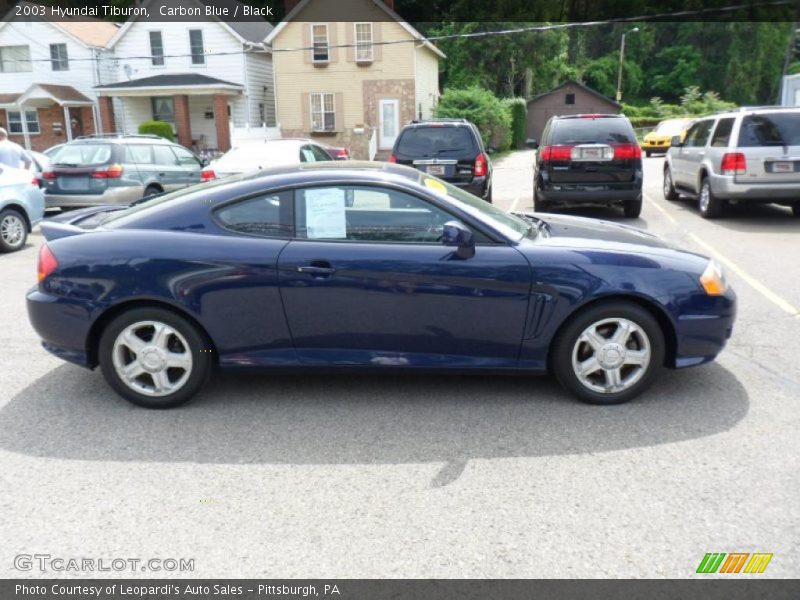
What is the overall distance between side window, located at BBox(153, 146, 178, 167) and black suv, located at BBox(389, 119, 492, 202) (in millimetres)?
4808

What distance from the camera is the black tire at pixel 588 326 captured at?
14.5 ft

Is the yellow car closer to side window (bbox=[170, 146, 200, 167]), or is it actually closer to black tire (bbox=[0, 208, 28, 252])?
side window (bbox=[170, 146, 200, 167])

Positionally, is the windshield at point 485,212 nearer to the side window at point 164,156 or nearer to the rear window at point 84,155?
the rear window at point 84,155

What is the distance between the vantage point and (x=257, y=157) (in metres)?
12.0

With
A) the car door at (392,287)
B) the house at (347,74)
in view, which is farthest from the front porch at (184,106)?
the car door at (392,287)

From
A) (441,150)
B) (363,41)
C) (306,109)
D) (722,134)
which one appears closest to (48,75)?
(306,109)

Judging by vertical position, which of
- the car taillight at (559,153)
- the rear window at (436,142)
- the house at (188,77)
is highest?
the house at (188,77)

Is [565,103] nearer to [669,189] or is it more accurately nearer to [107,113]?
[107,113]

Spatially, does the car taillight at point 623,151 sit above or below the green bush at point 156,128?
below

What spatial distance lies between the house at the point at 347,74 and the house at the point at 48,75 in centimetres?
1024

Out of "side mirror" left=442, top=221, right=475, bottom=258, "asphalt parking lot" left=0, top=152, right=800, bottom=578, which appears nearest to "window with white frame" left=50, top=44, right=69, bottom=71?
"asphalt parking lot" left=0, top=152, right=800, bottom=578

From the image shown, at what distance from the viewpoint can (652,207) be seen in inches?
562

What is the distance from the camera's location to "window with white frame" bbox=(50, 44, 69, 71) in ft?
121

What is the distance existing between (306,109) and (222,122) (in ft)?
13.3
